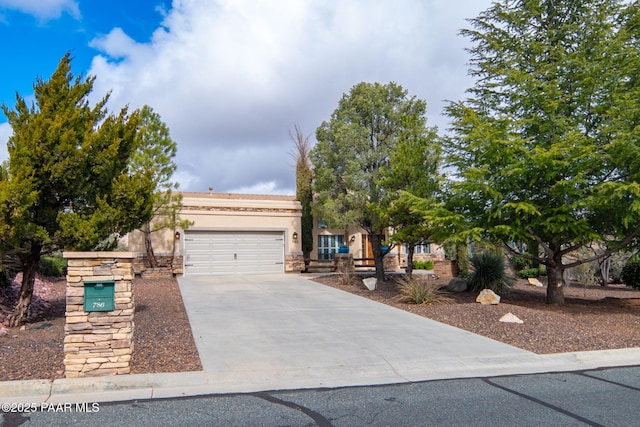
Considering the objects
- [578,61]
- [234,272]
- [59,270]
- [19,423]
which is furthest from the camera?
[234,272]

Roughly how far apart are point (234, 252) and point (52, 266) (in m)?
7.02

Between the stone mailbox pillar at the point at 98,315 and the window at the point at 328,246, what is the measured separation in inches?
713

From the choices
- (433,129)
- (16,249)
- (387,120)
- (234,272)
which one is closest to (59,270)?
(234,272)

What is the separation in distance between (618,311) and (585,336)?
3.79 m

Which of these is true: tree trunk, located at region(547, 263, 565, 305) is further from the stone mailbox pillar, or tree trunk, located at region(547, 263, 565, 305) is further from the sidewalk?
the stone mailbox pillar

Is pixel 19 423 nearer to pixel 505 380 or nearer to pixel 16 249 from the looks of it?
pixel 16 249

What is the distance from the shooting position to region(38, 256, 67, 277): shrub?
1780 centimetres

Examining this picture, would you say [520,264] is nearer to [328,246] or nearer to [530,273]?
[530,273]

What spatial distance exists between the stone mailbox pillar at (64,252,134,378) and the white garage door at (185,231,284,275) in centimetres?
1393

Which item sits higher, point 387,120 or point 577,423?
point 387,120

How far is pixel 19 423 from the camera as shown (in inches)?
185

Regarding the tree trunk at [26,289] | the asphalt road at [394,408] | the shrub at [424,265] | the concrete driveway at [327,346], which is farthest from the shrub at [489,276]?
the tree trunk at [26,289]

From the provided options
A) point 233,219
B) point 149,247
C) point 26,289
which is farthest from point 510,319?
point 149,247

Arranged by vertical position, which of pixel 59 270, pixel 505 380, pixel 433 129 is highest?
pixel 433 129
